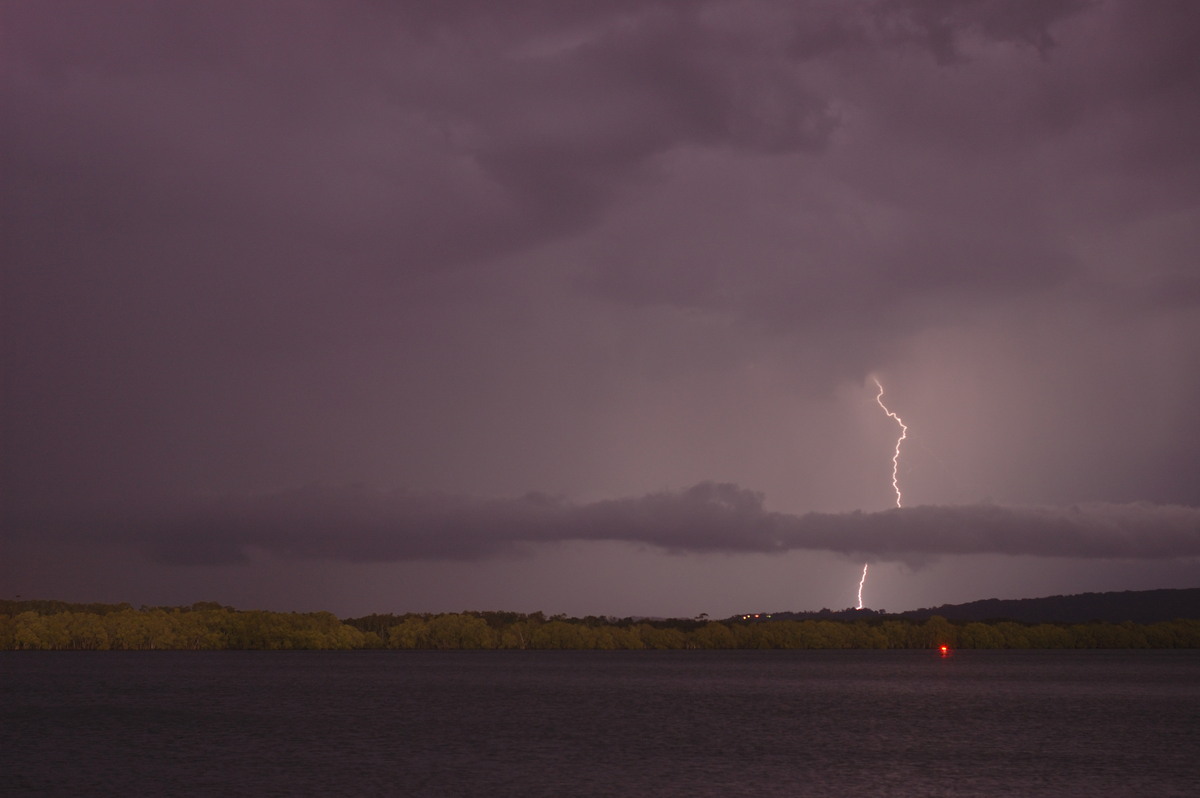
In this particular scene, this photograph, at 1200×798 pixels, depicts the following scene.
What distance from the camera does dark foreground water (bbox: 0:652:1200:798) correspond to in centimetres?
5806

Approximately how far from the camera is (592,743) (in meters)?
80.1

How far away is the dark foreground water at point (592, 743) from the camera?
58.1 metres

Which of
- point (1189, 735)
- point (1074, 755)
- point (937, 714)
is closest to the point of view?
point (1074, 755)

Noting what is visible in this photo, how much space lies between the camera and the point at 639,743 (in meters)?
80.3

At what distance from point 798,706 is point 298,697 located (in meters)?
58.6

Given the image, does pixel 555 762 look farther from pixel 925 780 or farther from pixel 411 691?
pixel 411 691

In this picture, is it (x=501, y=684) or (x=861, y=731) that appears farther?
(x=501, y=684)

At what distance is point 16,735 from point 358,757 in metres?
31.6

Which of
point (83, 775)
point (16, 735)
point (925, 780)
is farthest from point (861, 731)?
point (16, 735)

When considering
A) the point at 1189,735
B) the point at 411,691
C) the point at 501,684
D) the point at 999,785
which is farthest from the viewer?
the point at 501,684

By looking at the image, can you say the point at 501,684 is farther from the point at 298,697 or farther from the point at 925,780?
the point at 925,780

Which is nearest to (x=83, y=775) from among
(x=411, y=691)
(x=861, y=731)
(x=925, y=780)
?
(x=925, y=780)

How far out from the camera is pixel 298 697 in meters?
137

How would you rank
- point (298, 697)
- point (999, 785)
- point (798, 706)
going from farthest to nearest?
point (298, 697) < point (798, 706) < point (999, 785)
